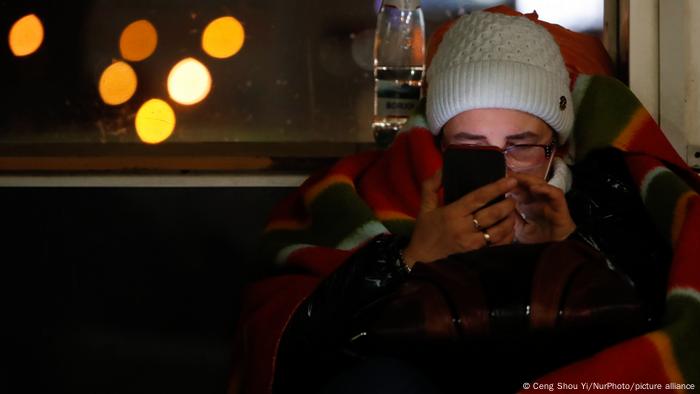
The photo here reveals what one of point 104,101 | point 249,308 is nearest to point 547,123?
point 249,308

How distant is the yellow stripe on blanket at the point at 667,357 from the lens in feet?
3.83

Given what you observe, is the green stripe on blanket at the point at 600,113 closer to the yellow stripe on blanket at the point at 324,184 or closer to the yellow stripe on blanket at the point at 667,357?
the yellow stripe on blanket at the point at 324,184

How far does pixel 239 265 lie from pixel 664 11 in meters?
1.05

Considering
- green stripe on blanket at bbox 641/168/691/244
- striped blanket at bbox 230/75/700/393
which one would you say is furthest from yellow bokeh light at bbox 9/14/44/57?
green stripe on blanket at bbox 641/168/691/244

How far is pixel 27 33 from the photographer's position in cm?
248

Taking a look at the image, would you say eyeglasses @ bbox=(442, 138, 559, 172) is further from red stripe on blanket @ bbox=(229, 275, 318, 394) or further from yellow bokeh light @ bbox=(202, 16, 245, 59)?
yellow bokeh light @ bbox=(202, 16, 245, 59)

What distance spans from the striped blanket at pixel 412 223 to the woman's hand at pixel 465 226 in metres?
0.18

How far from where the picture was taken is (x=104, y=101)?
8.09ft

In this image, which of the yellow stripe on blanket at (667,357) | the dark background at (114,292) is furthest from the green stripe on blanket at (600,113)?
the dark background at (114,292)

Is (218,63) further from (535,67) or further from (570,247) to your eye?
(570,247)

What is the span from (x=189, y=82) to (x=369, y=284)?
4.48 ft

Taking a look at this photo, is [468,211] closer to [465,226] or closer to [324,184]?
[465,226]

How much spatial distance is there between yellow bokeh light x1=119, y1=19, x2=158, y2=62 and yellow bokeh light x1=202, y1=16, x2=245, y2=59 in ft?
0.45

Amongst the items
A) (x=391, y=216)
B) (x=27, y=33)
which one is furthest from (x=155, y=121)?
(x=391, y=216)
